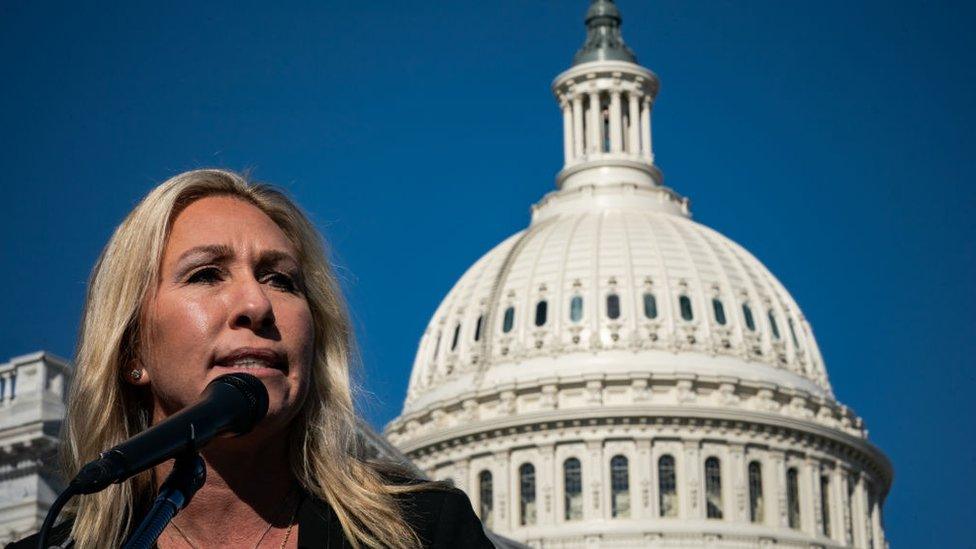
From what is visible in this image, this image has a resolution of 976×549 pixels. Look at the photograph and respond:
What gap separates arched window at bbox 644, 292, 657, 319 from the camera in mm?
98812

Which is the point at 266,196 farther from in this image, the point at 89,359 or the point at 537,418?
the point at 537,418

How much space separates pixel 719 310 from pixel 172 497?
95305 mm

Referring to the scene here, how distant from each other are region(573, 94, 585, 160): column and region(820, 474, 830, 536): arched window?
66.9 feet

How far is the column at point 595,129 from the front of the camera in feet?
353

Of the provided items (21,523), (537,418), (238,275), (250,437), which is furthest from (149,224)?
(537,418)

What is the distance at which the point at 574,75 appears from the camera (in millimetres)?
108062

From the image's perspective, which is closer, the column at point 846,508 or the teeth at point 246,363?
the teeth at point 246,363

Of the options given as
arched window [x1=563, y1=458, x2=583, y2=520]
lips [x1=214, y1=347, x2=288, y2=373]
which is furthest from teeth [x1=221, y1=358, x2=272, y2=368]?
arched window [x1=563, y1=458, x2=583, y2=520]

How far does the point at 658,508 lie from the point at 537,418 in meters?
6.39

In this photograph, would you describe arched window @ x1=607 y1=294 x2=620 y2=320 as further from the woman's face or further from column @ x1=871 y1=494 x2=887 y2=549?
the woman's face

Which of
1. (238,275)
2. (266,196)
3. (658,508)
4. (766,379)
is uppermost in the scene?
(766,379)

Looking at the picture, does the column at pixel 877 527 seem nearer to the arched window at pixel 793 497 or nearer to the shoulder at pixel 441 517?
the arched window at pixel 793 497

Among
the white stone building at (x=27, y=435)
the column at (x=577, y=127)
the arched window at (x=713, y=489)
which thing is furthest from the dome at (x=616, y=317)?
the white stone building at (x=27, y=435)

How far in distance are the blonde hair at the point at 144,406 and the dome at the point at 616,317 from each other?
89419 millimetres
